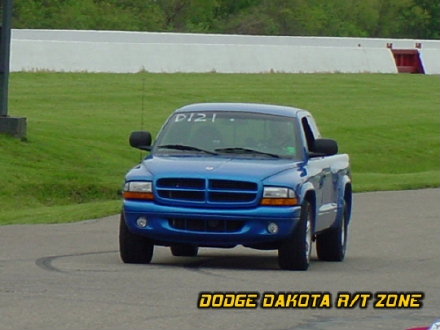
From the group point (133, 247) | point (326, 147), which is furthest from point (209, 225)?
point (326, 147)

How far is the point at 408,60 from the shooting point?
57719 mm

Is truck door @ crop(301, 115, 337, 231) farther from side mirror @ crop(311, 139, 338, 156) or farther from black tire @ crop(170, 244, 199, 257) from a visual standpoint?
black tire @ crop(170, 244, 199, 257)

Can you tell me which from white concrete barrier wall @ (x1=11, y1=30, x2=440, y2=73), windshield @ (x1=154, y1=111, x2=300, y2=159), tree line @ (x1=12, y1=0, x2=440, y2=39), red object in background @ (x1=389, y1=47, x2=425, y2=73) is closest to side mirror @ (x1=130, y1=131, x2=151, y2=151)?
windshield @ (x1=154, y1=111, x2=300, y2=159)

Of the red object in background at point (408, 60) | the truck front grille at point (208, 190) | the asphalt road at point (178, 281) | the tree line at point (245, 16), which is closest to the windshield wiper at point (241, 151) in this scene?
the truck front grille at point (208, 190)

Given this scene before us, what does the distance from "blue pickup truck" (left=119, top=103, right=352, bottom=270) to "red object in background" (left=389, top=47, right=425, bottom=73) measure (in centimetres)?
4179

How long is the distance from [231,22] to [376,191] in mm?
57726

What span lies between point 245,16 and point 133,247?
72925 mm

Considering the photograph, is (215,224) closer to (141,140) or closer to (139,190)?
(139,190)

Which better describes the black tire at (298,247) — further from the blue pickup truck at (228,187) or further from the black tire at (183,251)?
the black tire at (183,251)

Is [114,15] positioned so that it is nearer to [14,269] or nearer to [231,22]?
[231,22]

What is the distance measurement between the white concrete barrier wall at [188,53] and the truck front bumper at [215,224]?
27506 mm

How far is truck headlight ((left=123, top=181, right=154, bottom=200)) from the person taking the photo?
45.9 ft

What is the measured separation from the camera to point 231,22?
84812 mm

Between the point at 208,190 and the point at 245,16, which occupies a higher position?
the point at 208,190
